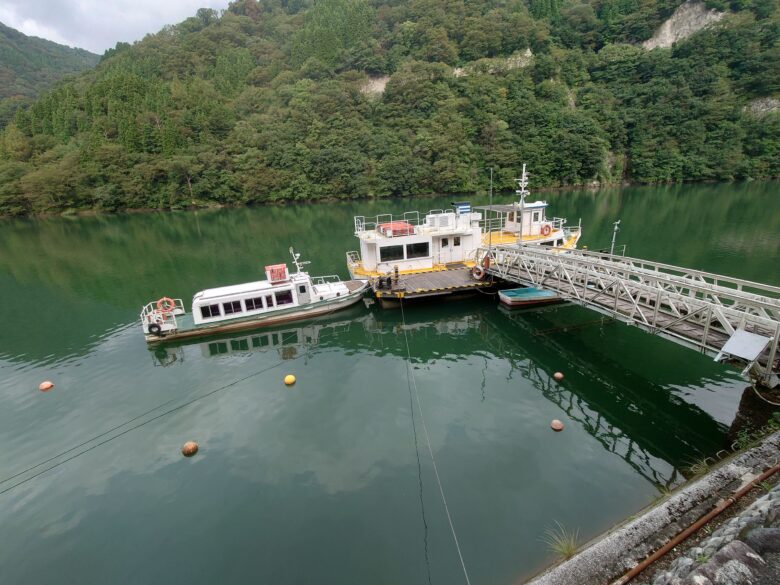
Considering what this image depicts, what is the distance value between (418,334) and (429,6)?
454ft

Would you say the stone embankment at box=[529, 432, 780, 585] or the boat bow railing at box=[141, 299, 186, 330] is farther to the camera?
the boat bow railing at box=[141, 299, 186, 330]

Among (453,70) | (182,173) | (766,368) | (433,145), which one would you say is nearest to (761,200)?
(433,145)

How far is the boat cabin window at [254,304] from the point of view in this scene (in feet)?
73.1

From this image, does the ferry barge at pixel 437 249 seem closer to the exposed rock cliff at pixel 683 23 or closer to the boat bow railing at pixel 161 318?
the boat bow railing at pixel 161 318

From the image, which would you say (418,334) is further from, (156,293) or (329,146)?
(329,146)

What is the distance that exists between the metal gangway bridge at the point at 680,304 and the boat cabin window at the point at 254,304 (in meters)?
14.8

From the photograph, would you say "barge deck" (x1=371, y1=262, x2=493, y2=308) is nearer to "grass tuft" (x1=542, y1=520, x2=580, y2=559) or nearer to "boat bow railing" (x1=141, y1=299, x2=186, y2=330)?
"boat bow railing" (x1=141, y1=299, x2=186, y2=330)

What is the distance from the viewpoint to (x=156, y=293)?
29703 mm

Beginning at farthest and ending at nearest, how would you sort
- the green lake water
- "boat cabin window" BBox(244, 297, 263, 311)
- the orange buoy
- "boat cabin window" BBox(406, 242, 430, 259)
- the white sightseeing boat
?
"boat cabin window" BBox(406, 242, 430, 259) → "boat cabin window" BBox(244, 297, 263, 311) → the white sightseeing boat → the orange buoy → the green lake water

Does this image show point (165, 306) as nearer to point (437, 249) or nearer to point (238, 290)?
point (238, 290)

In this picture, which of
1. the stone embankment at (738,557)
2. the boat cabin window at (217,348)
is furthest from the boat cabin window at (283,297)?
the stone embankment at (738,557)

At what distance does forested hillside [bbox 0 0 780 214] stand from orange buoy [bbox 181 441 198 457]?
246ft

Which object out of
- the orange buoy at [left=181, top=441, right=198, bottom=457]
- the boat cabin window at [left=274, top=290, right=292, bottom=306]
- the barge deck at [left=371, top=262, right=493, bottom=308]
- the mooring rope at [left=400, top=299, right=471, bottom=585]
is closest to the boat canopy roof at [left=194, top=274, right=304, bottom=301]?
the boat cabin window at [left=274, top=290, right=292, bottom=306]

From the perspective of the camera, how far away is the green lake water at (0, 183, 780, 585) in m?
9.39
